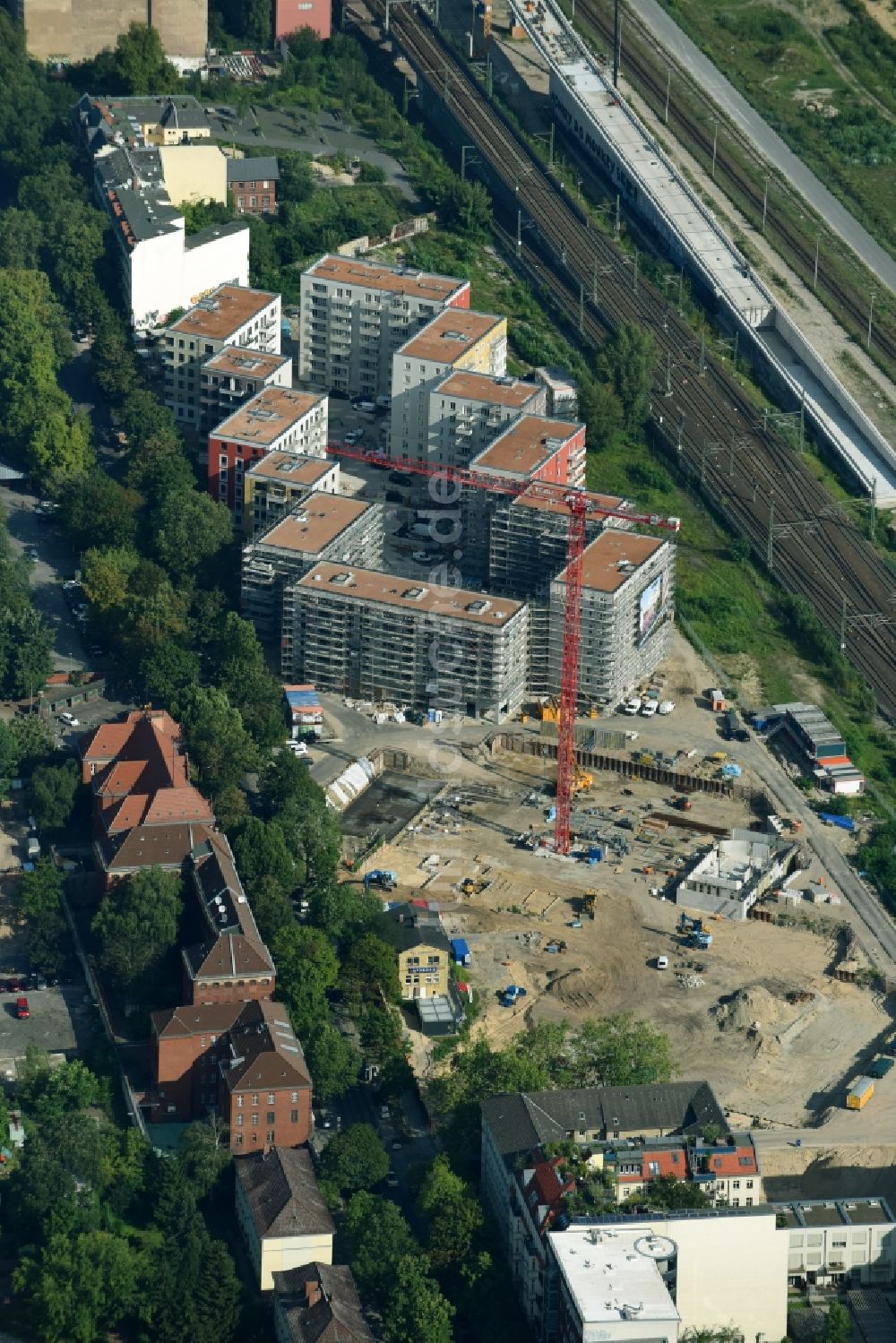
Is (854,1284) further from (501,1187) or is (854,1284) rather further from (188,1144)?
(188,1144)

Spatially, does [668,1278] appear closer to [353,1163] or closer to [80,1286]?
[353,1163]

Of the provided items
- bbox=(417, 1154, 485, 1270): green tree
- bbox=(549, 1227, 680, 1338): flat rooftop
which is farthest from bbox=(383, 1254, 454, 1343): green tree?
bbox=(549, 1227, 680, 1338): flat rooftop

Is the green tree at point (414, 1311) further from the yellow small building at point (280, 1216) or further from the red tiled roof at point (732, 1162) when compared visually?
the red tiled roof at point (732, 1162)

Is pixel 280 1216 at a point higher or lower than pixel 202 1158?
higher

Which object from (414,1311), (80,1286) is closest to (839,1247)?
(414,1311)

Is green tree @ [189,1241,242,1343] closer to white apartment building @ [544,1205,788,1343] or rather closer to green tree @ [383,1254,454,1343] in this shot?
green tree @ [383,1254,454,1343]
